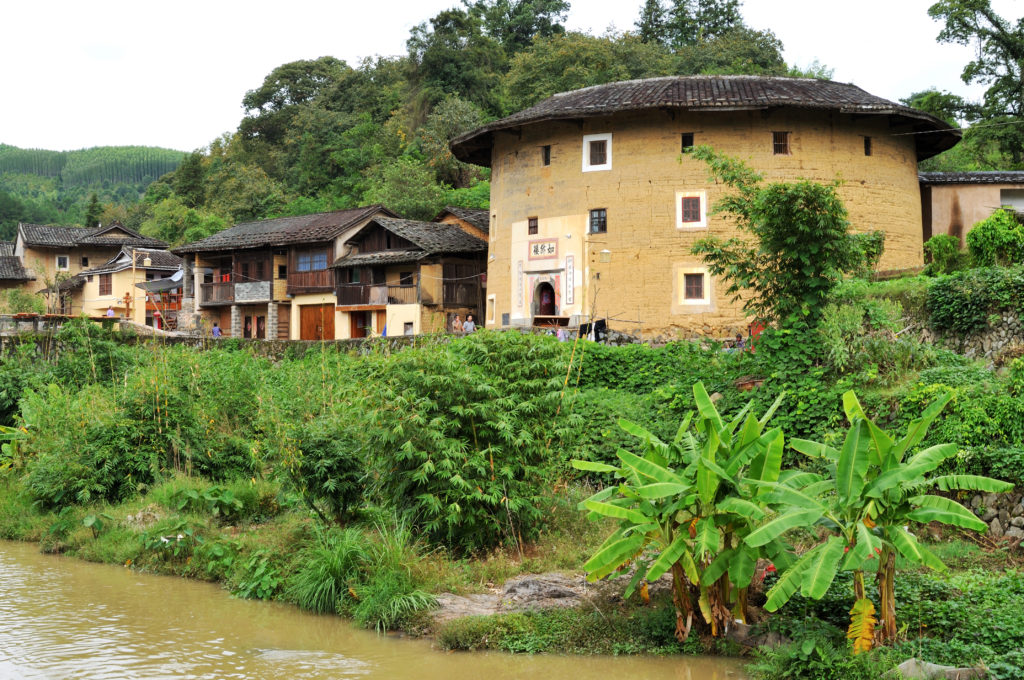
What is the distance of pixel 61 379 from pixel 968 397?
1881cm

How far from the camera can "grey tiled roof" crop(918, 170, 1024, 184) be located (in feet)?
97.3

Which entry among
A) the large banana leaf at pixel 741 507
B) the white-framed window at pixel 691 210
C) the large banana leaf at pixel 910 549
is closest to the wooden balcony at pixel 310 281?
the white-framed window at pixel 691 210

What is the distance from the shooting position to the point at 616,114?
1139 inches

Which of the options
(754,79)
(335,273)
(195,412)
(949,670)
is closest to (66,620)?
(195,412)

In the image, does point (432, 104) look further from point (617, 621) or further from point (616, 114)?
point (617, 621)

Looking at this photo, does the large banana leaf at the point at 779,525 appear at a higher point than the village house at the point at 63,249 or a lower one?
lower

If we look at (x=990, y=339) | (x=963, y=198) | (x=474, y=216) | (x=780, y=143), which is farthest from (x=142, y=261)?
(x=990, y=339)

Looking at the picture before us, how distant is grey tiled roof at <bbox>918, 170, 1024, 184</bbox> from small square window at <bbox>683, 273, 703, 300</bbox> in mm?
9378

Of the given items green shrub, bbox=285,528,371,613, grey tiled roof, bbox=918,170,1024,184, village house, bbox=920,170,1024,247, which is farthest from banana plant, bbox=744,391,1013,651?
grey tiled roof, bbox=918,170,1024,184

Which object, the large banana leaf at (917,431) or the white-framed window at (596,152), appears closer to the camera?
the large banana leaf at (917,431)

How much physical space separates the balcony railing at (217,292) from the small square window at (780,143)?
87.3 feet

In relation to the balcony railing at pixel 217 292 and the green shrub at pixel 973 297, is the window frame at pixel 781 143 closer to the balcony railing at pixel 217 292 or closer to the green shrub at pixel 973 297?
the green shrub at pixel 973 297

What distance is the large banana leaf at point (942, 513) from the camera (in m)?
7.88

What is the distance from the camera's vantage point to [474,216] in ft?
130
